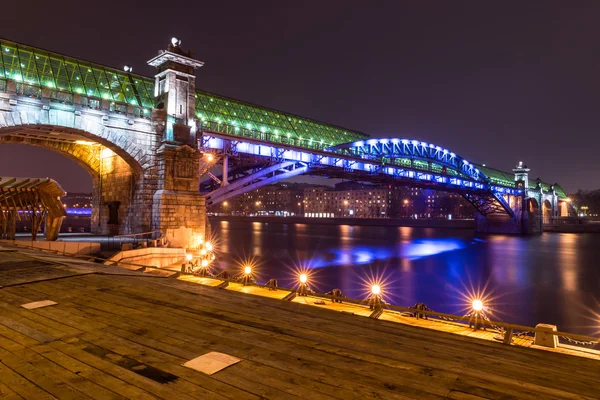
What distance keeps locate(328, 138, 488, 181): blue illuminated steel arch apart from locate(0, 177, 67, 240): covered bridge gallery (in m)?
29.9

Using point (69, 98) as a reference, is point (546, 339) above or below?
below

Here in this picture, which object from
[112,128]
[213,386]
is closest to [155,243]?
[112,128]

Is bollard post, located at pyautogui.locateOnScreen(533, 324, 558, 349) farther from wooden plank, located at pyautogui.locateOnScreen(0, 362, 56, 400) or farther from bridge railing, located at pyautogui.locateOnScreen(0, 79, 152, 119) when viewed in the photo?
bridge railing, located at pyautogui.locateOnScreen(0, 79, 152, 119)

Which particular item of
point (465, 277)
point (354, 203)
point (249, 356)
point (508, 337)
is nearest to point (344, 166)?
point (465, 277)

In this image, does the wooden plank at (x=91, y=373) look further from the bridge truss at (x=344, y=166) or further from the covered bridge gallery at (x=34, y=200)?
the bridge truss at (x=344, y=166)

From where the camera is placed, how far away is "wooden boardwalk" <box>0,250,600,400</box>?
364 centimetres

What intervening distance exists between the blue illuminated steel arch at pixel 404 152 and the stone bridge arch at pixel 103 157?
24.7 metres

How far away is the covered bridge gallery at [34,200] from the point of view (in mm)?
19594

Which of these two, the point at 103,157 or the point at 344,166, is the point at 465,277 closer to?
the point at 344,166

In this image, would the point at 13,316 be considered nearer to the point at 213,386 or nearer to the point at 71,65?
the point at 213,386

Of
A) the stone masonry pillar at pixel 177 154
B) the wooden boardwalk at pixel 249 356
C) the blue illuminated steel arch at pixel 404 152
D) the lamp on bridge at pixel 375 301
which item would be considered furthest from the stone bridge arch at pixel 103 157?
the blue illuminated steel arch at pixel 404 152

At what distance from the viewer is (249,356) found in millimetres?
4465

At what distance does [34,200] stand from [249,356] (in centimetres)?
2035

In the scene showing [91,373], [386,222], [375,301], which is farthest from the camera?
[386,222]
